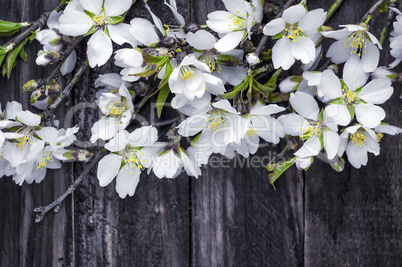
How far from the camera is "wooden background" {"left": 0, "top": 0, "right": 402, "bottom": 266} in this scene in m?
0.91

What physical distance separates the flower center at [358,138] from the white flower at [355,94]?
33mm

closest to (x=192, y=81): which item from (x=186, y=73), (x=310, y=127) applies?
(x=186, y=73)

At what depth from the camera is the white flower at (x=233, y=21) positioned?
2.52ft

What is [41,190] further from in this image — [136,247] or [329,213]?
[329,213]

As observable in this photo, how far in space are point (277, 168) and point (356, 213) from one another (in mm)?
212

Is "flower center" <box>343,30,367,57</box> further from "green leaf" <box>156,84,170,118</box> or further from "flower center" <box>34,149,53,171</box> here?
"flower center" <box>34,149,53,171</box>

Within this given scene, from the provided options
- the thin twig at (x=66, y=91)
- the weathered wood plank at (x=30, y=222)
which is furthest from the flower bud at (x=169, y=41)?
the weathered wood plank at (x=30, y=222)

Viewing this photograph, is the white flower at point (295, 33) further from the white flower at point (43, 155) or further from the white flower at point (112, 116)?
the white flower at point (43, 155)

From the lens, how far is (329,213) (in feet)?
3.01

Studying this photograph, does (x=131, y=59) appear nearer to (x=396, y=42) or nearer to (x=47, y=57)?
(x=47, y=57)

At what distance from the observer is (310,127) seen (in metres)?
0.80

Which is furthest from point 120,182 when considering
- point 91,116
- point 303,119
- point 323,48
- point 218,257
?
point 323,48

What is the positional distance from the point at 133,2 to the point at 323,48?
0.38 meters

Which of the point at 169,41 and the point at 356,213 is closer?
the point at 169,41
